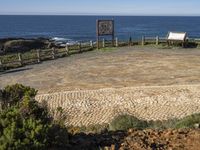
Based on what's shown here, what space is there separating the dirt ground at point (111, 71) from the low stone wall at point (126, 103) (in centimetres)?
192

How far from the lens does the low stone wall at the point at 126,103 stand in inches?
666

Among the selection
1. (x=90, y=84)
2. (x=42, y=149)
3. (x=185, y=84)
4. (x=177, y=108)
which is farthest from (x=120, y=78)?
(x=42, y=149)

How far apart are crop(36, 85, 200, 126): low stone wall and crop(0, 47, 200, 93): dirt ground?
1.92 meters

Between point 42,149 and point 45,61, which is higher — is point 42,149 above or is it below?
above

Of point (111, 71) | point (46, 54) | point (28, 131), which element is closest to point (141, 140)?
point (28, 131)

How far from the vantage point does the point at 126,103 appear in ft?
62.3

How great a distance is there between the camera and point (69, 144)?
26.8ft

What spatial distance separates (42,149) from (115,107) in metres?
11.2

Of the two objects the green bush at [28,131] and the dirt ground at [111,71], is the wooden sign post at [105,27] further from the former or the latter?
the green bush at [28,131]

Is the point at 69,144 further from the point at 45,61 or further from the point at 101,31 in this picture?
the point at 101,31

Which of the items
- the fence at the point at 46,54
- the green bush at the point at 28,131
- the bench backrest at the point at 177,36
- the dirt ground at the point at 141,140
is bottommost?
the fence at the point at 46,54

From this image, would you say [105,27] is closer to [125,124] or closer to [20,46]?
[20,46]

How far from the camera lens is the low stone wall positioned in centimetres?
1691

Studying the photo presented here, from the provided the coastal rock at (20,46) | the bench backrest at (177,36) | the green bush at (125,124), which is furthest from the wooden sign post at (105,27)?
the green bush at (125,124)
